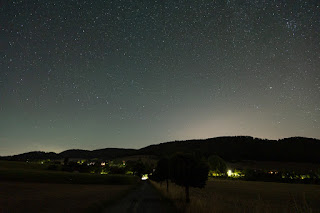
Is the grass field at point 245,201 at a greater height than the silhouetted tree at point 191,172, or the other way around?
the silhouetted tree at point 191,172

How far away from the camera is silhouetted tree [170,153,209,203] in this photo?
85.7 ft

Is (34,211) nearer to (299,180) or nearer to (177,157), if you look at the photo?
(177,157)

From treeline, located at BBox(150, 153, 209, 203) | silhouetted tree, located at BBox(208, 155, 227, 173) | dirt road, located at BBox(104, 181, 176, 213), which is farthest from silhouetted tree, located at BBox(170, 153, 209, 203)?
silhouetted tree, located at BBox(208, 155, 227, 173)

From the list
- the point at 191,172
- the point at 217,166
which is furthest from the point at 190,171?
the point at 217,166

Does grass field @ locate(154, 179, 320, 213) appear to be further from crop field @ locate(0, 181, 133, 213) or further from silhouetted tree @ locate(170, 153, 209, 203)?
crop field @ locate(0, 181, 133, 213)

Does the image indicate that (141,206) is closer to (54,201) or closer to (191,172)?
(191,172)

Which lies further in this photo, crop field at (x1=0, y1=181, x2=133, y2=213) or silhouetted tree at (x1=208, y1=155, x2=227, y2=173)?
silhouetted tree at (x1=208, y1=155, x2=227, y2=173)

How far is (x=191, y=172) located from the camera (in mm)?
26516

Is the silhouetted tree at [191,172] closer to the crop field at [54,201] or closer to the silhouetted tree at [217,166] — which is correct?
the crop field at [54,201]

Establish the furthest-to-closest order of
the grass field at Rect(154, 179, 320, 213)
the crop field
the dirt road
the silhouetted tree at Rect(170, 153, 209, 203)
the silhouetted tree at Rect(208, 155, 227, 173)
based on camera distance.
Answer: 1. the silhouetted tree at Rect(208, 155, 227, 173)
2. the silhouetted tree at Rect(170, 153, 209, 203)
3. the crop field
4. the dirt road
5. the grass field at Rect(154, 179, 320, 213)

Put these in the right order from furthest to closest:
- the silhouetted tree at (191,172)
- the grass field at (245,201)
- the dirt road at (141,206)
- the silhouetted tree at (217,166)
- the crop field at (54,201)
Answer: the silhouetted tree at (217,166) → the silhouetted tree at (191,172) → the crop field at (54,201) → the dirt road at (141,206) → the grass field at (245,201)

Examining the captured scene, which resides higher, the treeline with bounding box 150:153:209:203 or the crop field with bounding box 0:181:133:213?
the treeline with bounding box 150:153:209:203

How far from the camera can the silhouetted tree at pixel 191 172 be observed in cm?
2612

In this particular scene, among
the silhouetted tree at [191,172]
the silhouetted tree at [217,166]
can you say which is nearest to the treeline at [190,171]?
the silhouetted tree at [191,172]
